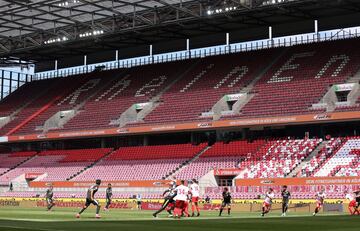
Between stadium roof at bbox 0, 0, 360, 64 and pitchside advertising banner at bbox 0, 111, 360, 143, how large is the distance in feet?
32.5

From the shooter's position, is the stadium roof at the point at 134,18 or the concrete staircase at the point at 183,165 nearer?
the concrete staircase at the point at 183,165

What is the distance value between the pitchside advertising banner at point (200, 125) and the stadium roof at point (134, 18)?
32.5 ft

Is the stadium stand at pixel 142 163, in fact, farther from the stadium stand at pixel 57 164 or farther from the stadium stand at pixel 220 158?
the stadium stand at pixel 57 164

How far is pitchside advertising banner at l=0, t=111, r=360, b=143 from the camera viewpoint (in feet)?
161

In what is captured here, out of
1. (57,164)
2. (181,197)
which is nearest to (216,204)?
(181,197)

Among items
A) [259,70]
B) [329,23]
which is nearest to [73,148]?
[259,70]

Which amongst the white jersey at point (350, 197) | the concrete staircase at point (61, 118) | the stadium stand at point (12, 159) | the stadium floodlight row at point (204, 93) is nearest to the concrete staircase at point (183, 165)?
the stadium floodlight row at point (204, 93)

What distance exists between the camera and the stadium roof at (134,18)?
2215 inches

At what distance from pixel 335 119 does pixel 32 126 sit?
37695 mm

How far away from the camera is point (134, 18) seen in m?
59.6

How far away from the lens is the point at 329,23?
6294cm

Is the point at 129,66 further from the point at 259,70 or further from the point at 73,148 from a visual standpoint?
the point at 259,70

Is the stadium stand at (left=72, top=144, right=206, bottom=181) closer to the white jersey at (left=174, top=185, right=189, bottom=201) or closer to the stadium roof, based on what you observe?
the stadium roof

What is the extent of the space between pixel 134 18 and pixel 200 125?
12522 mm
